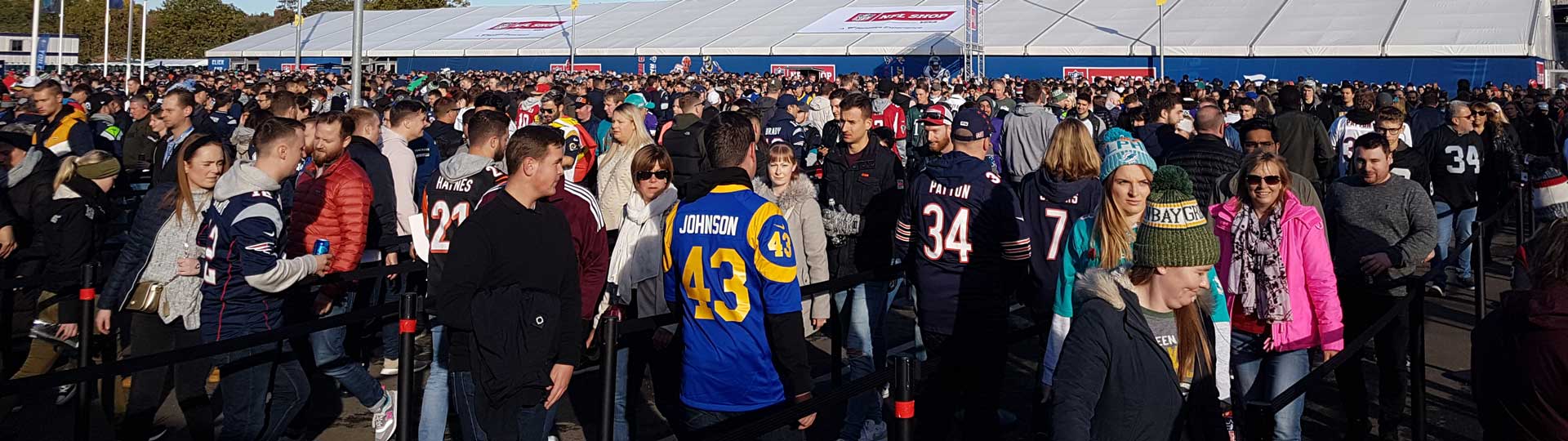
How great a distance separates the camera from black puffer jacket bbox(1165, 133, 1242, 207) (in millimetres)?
7023

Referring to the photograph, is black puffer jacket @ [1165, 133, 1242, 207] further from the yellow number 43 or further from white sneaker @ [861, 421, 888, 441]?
the yellow number 43

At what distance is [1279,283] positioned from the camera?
509 centimetres

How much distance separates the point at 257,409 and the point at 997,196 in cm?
357

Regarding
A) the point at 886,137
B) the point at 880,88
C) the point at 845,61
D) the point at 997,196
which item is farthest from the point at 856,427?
the point at 845,61

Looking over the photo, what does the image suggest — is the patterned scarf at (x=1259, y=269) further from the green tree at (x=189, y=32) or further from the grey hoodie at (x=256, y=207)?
the green tree at (x=189, y=32)

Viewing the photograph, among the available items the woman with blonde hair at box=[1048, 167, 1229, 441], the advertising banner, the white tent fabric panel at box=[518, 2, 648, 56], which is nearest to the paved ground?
the woman with blonde hair at box=[1048, 167, 1229, 441]

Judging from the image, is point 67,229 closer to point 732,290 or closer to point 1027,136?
point 732,290

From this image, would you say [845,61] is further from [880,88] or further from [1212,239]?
[1212,239]

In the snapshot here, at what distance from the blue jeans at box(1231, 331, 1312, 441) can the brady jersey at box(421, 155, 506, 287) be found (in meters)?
3.56

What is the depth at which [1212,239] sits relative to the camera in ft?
11.7

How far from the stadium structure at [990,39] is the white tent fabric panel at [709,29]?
0.10 meters

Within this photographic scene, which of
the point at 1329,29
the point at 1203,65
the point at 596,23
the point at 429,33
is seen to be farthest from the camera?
the point at 429,33

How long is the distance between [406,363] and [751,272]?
1458 mm

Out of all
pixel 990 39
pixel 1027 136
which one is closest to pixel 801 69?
pixel 990 39
